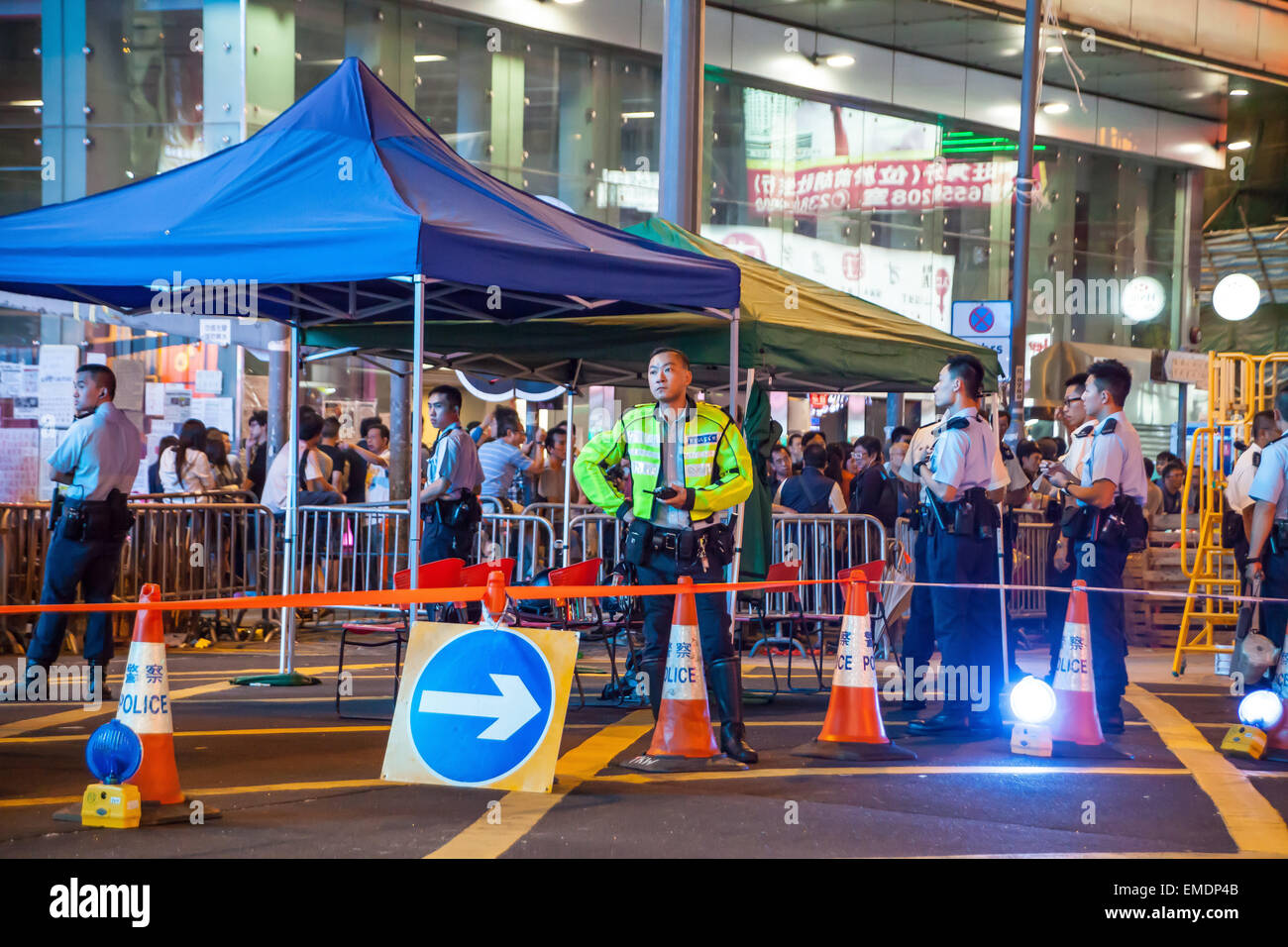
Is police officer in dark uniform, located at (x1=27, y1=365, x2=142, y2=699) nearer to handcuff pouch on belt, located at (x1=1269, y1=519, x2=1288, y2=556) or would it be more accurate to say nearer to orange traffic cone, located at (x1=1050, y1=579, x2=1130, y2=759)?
orange traffic cone, located at (x1=1050, y1=579, x2=1130, y2=759)

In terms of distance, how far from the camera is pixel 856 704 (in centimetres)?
829

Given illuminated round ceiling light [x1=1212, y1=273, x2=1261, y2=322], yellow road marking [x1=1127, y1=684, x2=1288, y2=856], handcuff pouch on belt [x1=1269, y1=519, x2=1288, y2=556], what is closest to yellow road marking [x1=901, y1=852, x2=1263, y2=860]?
yellow road marking [x1=1127, y1=684, x2=1288, y2=856]

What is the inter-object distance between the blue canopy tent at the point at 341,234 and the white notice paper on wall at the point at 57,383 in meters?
10.1

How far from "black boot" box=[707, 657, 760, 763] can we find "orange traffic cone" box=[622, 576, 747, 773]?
0.27 ft

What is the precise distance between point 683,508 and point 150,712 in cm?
283

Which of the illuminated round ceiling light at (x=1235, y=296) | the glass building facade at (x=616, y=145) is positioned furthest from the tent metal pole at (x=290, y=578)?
the illuminated round ceiling light at (x=1235, y=296)

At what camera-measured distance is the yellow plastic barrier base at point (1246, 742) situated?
852 centimetres

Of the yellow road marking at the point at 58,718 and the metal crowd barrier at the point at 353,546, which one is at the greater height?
the metal crowd barrier at the point at 353,546

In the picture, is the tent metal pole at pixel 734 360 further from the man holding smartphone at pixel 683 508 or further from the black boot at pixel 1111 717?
the black boot at pixel 1111 717

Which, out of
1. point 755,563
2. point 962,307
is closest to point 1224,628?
point 962,307

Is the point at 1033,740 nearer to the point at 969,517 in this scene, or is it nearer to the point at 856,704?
the point at 856,704
